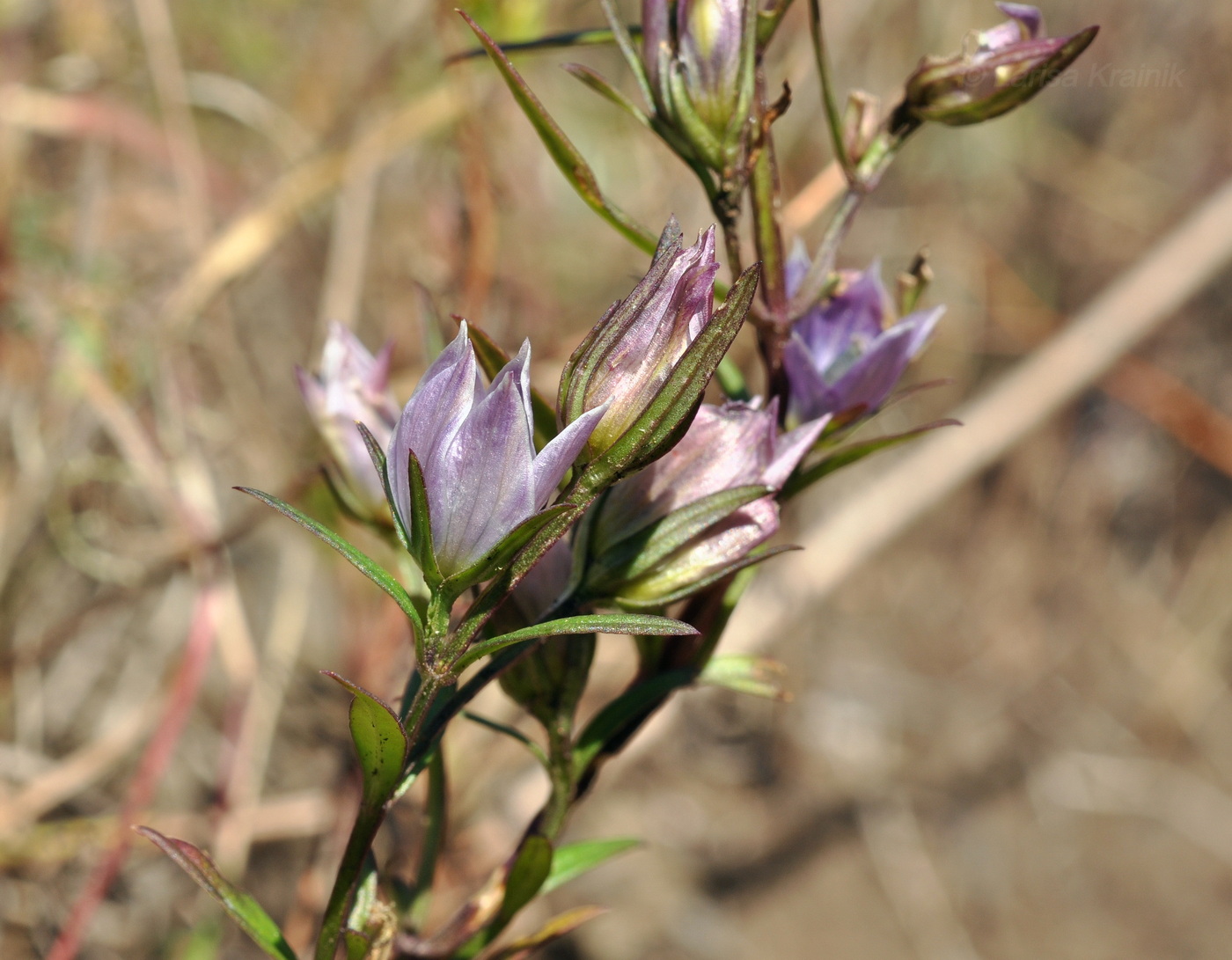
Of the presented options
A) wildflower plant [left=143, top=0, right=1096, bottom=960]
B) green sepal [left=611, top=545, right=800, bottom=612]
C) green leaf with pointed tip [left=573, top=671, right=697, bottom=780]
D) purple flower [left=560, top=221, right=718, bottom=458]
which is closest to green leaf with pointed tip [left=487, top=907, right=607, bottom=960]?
wildflower plant [left=143, top=0, right=1096, bottom=960]

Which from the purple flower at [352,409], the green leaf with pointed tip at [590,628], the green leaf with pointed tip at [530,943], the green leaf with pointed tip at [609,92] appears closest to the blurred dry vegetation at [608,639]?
the purple flower at [352,409]

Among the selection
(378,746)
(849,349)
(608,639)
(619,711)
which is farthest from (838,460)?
(608,639)

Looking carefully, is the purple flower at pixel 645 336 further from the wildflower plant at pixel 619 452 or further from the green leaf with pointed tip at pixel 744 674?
the green leaf with pointed tip at pixel 744 674

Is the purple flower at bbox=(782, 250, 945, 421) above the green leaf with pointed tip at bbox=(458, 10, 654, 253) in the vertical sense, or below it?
below

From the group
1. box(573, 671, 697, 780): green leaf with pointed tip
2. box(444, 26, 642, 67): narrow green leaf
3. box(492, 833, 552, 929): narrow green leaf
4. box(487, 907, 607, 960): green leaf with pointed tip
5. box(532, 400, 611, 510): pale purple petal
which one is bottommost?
box(487, 907, 607, 960): green leaf with pointed tip

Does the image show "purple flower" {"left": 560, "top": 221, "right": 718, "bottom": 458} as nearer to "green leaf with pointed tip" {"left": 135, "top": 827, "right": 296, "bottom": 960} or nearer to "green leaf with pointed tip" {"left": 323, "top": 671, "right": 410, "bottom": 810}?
"green leaf with pointed tip" {"left": 323, "top": 671, "right": 410, "bottom": 810}

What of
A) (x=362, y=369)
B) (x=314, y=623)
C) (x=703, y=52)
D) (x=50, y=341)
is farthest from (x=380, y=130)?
(x=703, y=52)

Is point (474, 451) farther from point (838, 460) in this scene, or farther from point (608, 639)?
point (608, 639)
